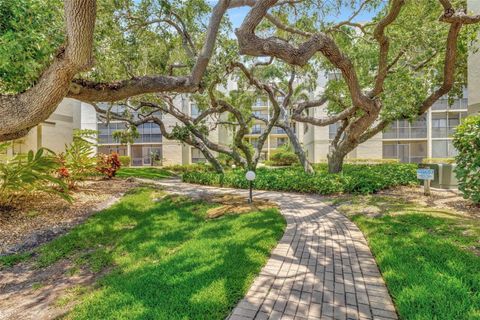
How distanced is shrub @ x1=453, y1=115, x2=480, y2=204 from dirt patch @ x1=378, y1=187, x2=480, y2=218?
36cm

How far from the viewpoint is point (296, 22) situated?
35.1ft

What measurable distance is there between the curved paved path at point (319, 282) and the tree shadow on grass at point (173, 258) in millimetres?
246

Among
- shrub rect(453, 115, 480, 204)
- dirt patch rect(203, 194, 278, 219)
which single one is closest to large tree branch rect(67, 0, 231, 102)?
dirt patch rect(203, 194, 278, 219)

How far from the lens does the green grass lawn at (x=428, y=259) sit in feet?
9.16

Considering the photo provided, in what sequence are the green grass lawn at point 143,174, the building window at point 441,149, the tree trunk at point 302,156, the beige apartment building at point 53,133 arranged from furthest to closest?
1. the building window at point 441,149
2. the green grass lawn at point 143,174
3. the beige apartment building at point 53,133
4. the tree trunk at point 302,156

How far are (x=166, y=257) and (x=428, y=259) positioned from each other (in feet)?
12.9

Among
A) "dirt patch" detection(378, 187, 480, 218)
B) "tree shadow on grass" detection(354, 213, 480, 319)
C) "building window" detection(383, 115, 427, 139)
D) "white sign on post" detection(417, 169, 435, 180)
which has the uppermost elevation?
"building window" detection(383, 115, 427, 139)

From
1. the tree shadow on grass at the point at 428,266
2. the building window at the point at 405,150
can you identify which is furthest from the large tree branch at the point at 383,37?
the building window at the point at 405,150

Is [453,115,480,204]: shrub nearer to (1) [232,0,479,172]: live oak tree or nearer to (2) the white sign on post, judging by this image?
(2) the white sign on post

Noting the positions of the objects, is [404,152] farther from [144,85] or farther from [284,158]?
[144,85]

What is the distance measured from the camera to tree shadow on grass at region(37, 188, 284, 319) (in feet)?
9.77

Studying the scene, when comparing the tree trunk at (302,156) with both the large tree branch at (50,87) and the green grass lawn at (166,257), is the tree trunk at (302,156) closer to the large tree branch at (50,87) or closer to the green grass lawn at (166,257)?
the green grass lawn at (166,257)

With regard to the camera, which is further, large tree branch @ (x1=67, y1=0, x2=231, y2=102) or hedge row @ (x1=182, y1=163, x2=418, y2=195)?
hedge row @ (x1=182, y1=163, x2=418, y2=195)

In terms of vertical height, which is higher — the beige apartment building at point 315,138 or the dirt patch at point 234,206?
the beige apartment building at point 315,138
